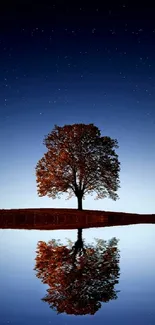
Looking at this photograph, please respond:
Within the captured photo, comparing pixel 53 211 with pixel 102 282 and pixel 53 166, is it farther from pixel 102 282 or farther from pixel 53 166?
pixel 102 282

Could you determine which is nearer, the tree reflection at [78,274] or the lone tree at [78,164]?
the tree reflection at [78,274]

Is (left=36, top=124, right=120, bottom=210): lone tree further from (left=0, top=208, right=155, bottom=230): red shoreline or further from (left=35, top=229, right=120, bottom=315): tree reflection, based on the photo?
(left=35, top=229, right=120, bottom=315): tree reflection

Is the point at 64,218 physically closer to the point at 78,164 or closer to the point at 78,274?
the point at 78,164

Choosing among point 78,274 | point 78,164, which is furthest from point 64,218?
point 78,274

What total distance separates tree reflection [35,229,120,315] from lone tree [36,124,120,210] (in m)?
27.3

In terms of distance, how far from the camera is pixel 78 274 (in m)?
13.9

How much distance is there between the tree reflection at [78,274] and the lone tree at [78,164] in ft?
89.7

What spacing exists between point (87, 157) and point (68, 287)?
127ft

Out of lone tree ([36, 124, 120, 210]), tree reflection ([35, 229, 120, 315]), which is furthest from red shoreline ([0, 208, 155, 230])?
tree reflection ([35, 229, 120, 315])

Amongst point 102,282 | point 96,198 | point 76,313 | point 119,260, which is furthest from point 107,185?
point 76,313

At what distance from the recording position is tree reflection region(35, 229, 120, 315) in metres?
10.2

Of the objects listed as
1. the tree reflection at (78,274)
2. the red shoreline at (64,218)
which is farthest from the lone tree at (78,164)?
the tree reflection at (78,274)

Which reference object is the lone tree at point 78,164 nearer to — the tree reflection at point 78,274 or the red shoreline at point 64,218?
the red shoreline at point 64,218

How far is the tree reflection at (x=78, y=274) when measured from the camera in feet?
33.6
